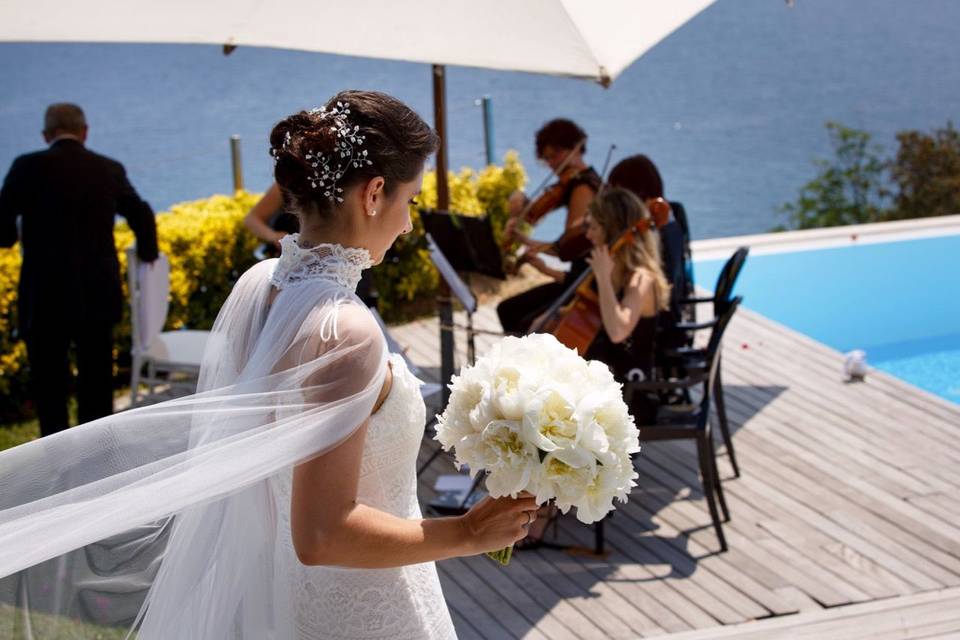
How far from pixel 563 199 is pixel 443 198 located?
0.83 metres

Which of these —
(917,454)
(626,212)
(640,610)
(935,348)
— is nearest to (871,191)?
(935,348)

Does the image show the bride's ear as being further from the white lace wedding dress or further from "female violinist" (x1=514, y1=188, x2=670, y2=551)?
"female violinist" (x1=514, y1=188, x2=670, y2=551)

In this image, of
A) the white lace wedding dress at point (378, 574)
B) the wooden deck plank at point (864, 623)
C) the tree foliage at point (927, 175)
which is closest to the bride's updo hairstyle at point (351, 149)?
the white lace wedding dress at point (378, 574)

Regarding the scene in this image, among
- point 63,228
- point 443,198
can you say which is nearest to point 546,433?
point 443,198

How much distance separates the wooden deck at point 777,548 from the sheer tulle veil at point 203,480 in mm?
1945

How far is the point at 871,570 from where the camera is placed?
14.0ft

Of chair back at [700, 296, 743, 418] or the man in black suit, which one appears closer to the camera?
chair back at [700, 296, 743, 418]

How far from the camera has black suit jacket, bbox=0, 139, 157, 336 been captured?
501cm

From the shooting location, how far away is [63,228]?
5.05 m

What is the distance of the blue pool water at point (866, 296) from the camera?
344 inches

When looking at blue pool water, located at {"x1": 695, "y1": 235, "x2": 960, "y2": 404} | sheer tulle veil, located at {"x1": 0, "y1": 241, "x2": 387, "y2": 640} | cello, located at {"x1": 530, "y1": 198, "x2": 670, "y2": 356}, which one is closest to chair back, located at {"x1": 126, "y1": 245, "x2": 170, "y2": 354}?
cello, located at {"x1": 530, "y1": 198, "x2": 670, "y2": 356}

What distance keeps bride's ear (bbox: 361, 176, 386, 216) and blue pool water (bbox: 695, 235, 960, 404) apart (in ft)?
22.5

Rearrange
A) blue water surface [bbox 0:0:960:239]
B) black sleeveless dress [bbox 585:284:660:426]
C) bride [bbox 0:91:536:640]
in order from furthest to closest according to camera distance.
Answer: blue water surface [bbox 0:0:960:239] < black sleeveless dress [bbox 585:284:660:426] < bride [bbox 0:91:536:640]

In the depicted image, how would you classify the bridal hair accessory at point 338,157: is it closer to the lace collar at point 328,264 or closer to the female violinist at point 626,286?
the lace collar at point 328,264
